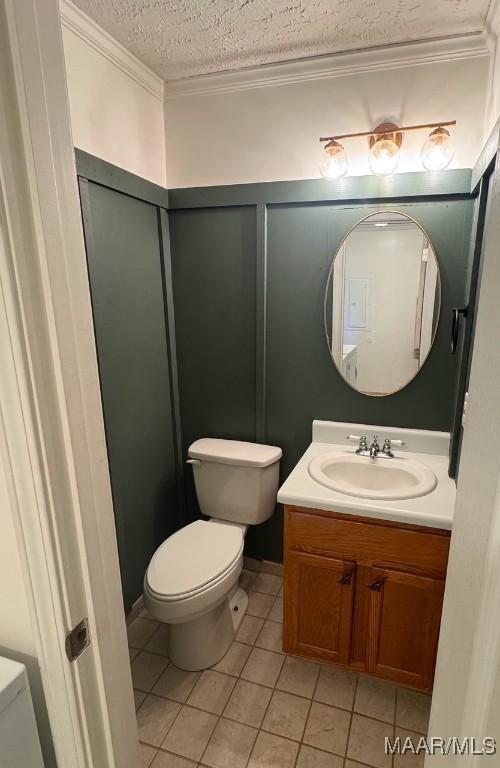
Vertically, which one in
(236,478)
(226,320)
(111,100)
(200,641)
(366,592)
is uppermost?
(111,100)

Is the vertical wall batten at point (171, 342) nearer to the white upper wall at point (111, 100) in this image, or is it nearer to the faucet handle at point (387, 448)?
the white upper wall at point (111, 100)

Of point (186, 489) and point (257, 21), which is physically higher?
point (257, 21)

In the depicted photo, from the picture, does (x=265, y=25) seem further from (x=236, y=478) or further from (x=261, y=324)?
(x=236, y=478)

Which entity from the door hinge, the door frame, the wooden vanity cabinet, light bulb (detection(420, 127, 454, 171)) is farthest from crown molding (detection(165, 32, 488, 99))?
the door hinge

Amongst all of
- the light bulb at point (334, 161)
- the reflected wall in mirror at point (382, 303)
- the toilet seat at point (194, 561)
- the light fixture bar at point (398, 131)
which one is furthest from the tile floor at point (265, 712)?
the light fixture bar at point (398, 131)

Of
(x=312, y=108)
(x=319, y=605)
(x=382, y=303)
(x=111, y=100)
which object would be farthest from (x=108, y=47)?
(x=319, y=605)

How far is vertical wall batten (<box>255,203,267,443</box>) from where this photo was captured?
185 centimetres

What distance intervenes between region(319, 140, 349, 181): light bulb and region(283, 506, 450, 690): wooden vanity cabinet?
1.32m

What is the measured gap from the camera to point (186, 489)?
2260mm

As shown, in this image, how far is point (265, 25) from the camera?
1.40 m

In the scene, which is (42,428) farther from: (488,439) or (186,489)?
(186,489)

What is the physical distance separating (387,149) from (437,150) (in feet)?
0.58

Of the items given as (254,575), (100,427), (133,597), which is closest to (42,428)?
(100,427)

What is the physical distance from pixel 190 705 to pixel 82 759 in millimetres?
984
